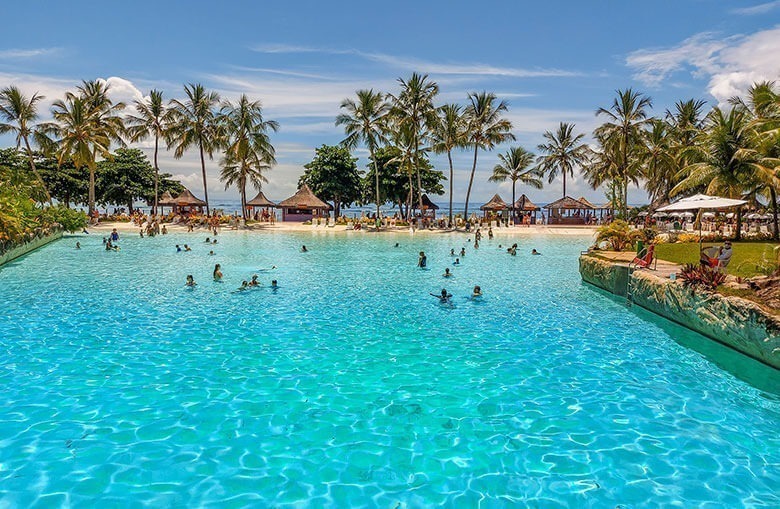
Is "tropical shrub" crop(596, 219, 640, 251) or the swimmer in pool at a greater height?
"tropical shrub" crop(596, 219, 640, 251)

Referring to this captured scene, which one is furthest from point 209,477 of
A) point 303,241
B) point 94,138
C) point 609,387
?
point 94,138

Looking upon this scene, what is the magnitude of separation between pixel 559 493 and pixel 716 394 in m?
4.37

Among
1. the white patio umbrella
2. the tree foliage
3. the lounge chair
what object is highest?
the tree foliage

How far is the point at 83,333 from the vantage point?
11031 millimetres

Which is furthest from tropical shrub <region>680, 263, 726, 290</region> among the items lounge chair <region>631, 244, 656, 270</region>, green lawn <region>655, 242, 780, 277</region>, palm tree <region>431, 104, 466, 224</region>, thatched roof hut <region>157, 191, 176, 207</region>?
thatched roof hut <region>157, 191, 176, 207</region>

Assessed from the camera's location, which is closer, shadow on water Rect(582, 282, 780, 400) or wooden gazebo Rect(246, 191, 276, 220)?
shadow on water Rect(582, 282, 780, 400)

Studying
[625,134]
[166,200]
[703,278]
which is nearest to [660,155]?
[625,134]

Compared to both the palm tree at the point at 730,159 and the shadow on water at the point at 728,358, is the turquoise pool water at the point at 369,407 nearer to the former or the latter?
the shadow on water at the point at 728,358

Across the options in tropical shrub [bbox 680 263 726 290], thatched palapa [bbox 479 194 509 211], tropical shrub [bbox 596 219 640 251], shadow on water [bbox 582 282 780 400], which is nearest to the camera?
shadow on water [bbox 582 282 780 400]

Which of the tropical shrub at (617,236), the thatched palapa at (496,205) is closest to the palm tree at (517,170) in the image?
the thatched palapa at (496,205)

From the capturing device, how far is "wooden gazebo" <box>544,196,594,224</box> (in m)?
54.0

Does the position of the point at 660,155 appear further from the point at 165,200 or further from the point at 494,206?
the point at 165,200

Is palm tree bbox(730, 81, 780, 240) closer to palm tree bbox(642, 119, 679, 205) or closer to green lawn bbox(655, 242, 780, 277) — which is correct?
green lawn bbox(655, 242, 780, 277)

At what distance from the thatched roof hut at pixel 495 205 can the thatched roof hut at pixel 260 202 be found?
81.1 feet
